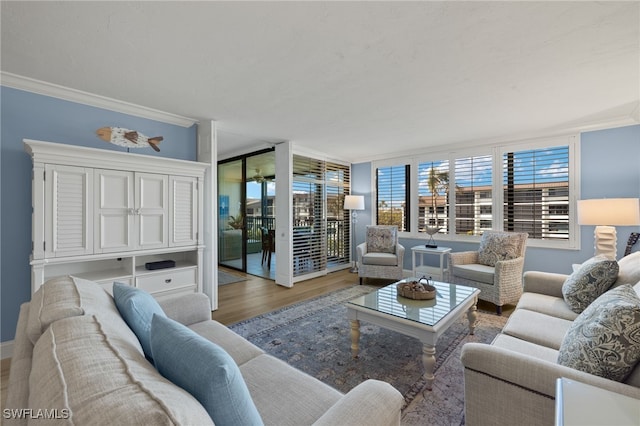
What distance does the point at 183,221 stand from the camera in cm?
300

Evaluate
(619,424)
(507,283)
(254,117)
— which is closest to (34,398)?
(619,424)

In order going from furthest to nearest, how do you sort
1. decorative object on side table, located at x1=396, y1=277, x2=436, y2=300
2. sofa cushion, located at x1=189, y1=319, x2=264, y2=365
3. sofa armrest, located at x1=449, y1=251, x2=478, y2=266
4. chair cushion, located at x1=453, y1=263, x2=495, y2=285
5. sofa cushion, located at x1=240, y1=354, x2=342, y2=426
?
sofa armrest, located at x1=449, y1=251, x2=478, y2=266
chair cushion, located at x1=453, y1=263, x2=495, y2=285
decorative object on side table, located at x1=396, y1=277, x2=436, y2=300
sofa cushion, located at x1=189, y1=319, x2=264, y2=365
sofa cushion, located at x1=240, y1=354, x2=342, y2=426

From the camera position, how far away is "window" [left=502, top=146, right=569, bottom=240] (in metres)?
3.67

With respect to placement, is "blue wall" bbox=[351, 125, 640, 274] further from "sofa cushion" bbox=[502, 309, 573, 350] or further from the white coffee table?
"sofa cushion" bbox=[502, 309, 573, 350]

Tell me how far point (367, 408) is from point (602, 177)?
14.2 ft

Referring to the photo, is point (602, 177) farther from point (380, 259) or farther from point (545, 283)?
point (380, 259)

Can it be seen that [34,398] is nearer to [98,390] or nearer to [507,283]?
[98,390]

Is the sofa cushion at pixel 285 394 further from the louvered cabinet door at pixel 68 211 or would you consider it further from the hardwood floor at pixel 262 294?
the louvered cabinet door at pixel 68 211

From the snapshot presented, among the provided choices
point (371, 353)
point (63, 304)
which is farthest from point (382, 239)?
point (63, 304)

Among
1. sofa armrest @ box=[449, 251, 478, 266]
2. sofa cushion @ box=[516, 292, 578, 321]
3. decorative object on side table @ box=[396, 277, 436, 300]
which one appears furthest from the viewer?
sofa armrest @ box=[449, 251, 478, 266]

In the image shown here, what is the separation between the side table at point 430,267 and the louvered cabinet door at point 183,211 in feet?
10.7

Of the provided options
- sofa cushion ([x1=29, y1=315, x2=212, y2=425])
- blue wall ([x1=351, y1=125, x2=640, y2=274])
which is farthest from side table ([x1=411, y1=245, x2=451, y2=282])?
sofa cushion ([x1=29, y1=315, x2=212, y2=425])

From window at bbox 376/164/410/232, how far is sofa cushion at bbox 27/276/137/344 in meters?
4.67

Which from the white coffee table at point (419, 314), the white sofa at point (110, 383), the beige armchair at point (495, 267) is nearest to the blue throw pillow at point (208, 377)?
the white sofa at point (110, 383)
